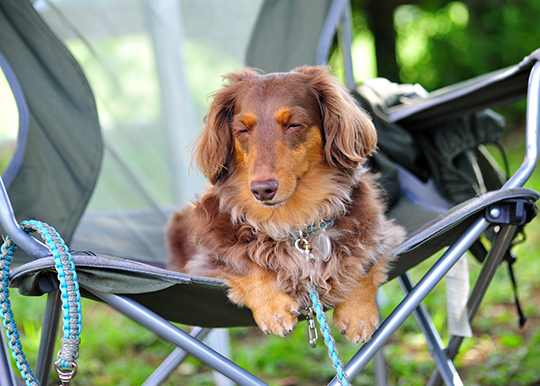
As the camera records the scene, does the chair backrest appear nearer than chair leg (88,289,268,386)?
No

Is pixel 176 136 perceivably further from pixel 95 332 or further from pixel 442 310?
pixel 442 310

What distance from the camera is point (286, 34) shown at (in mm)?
2584

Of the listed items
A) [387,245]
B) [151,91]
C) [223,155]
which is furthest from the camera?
[151,91]

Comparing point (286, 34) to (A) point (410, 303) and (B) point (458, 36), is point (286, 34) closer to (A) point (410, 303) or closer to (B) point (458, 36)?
(A) point (410, 303)

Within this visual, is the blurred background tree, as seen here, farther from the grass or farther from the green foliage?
the grass

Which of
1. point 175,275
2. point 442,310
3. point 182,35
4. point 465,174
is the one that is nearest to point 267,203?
point 175,275

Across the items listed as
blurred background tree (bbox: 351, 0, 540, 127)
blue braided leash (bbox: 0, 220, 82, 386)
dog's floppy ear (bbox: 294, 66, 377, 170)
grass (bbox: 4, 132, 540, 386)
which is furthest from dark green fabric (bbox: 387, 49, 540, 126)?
blurred background tree (bbox: 351, 0, 540, 127)

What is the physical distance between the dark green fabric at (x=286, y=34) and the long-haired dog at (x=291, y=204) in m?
0.85

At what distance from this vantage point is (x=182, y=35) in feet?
8.86

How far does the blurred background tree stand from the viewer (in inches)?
271

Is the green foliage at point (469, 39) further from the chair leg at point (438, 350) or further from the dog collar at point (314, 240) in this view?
the dog collar at point (314, 240)

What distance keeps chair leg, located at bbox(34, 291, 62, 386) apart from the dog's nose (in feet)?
1.83

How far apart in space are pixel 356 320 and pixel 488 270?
0.53m

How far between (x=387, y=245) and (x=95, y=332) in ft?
7.09
